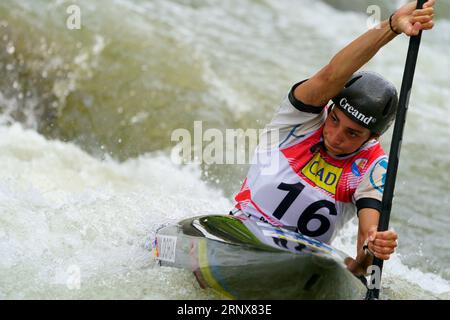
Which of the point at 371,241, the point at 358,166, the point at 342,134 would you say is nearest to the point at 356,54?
the point at 342,134

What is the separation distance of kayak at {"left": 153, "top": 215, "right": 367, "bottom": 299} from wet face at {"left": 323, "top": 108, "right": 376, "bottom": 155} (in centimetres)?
49

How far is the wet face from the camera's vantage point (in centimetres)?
356

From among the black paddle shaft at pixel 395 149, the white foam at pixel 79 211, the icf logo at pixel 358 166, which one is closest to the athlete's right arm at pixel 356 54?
the black paddle shaft at pixel 395 149

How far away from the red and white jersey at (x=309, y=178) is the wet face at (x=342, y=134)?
0.08 m

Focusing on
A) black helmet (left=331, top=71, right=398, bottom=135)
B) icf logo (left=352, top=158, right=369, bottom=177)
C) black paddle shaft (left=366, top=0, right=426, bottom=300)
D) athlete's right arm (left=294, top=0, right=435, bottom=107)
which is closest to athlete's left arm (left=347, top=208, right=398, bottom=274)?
black paddle shaft (left=366, top=0, right=426, bottom=300)

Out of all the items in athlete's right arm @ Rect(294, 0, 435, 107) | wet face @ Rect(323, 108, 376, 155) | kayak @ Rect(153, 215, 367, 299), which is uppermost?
athlete's right arm @ Rect(294, 0, 435, 107)

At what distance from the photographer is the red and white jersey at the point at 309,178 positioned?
3684 millimetres

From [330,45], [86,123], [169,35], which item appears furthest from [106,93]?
[330,45]

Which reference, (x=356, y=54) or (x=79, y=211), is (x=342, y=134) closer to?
(x=356, y=54)

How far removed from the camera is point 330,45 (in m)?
11.3

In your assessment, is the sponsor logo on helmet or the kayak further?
the sponsor logo on helmet

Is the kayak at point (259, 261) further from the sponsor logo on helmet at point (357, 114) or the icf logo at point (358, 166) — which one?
the sponsor logo on helmet at point (357, 114)

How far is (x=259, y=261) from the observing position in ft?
10.7

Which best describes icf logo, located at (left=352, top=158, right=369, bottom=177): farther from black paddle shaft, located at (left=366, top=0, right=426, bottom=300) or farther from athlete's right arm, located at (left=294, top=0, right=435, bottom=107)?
athlete's right arm, located at (left=294, top=0, right=435, bottom=107)
